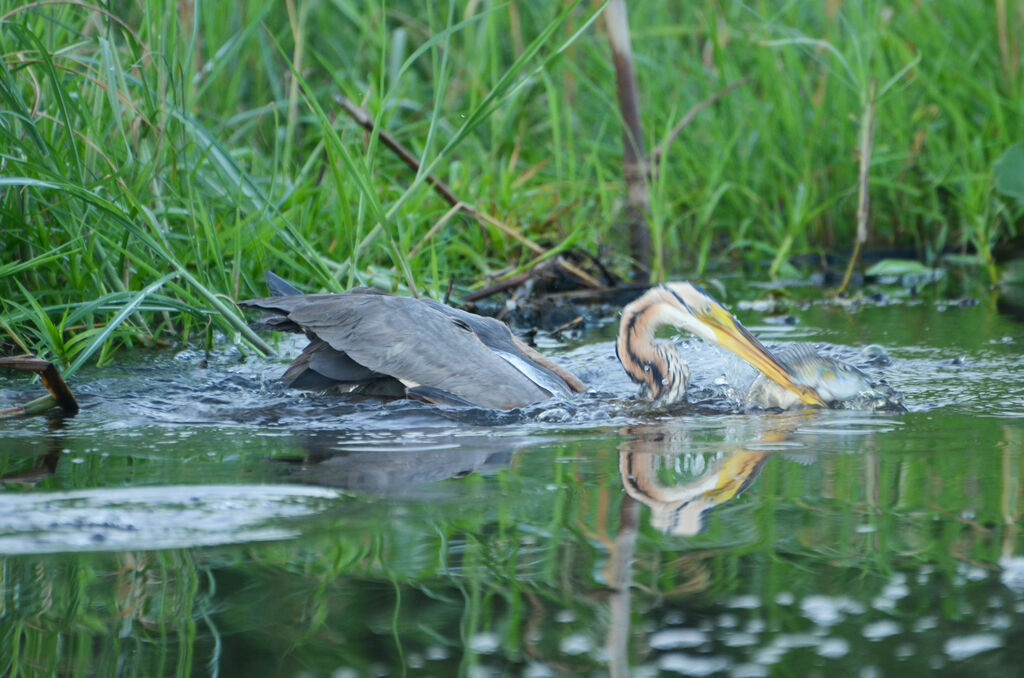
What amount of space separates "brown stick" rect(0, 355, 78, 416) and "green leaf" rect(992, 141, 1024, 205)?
14.4 feet

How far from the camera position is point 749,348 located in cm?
406

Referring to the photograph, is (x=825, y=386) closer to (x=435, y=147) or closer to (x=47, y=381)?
(x=47, y=381)

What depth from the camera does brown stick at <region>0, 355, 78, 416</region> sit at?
3429 mm

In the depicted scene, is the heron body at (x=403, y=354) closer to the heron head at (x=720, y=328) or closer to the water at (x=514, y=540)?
the water at (x=514, y=540)

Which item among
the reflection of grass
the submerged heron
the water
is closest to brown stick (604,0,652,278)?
the submerged heron

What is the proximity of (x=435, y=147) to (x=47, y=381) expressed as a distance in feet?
12.8

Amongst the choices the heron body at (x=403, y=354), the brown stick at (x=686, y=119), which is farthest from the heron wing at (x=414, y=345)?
the brown stick at (x=686, y=119)

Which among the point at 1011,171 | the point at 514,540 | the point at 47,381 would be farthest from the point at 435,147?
the point at 514,540

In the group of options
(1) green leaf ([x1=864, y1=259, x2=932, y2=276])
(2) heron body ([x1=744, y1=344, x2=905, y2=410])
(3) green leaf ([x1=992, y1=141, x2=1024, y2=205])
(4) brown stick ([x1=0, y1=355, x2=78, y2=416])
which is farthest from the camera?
(1) green leaf ([x1=864, y1=259, x2=932, y2=276])

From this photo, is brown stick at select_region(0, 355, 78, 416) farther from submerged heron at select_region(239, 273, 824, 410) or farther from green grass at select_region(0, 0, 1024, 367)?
submerged heron at select_region(239, 273, 824, 410)

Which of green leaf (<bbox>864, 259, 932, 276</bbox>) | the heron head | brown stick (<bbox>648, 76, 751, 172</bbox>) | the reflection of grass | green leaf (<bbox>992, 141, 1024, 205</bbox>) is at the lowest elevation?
the reflection of grass

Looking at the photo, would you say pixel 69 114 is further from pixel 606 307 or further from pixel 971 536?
pixel 971 536

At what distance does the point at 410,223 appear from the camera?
17.3 ft

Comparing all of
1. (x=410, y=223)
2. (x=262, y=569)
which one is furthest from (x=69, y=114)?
(x=262, y=569)
